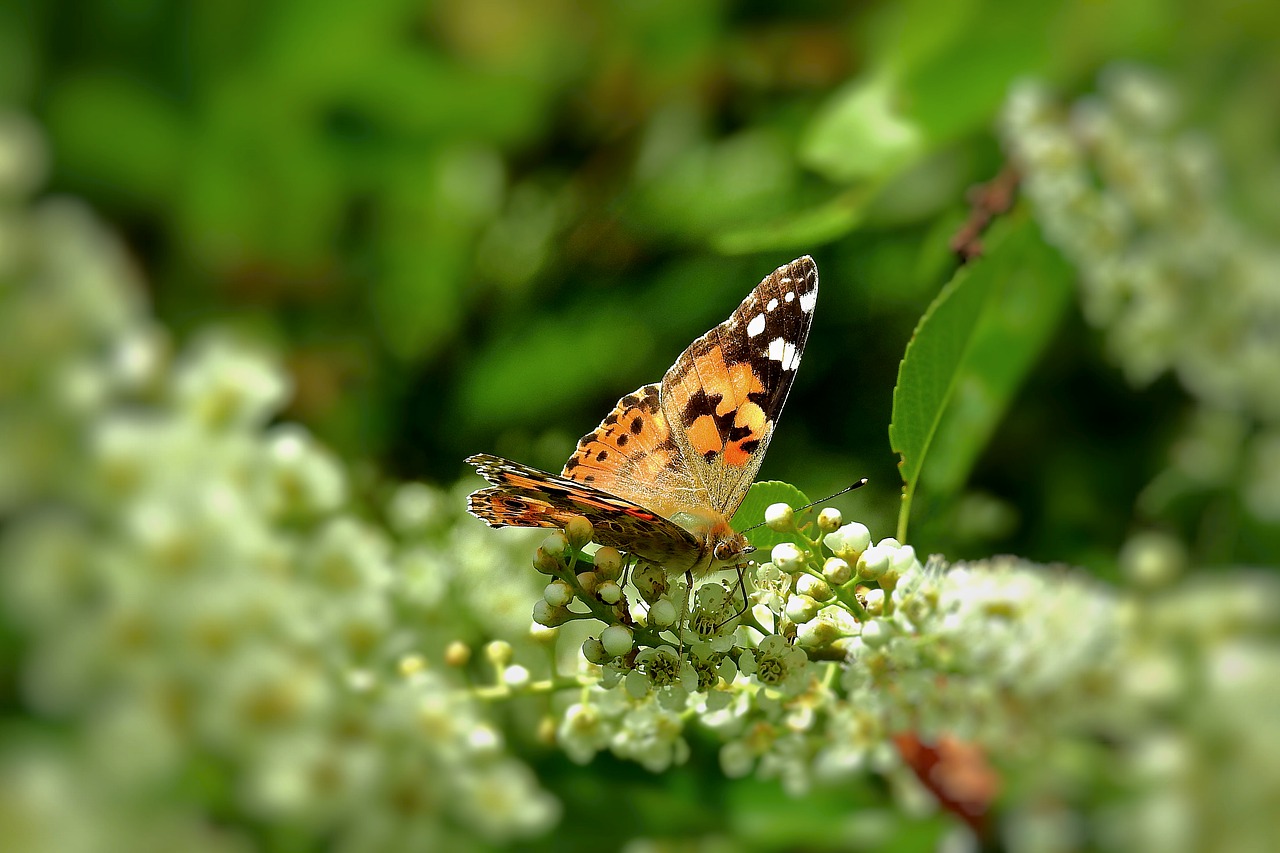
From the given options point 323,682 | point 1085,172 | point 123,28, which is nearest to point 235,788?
point 323,682

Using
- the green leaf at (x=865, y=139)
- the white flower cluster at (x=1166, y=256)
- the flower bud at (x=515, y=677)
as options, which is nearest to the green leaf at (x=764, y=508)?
the flower bud at (x=515, y=677)

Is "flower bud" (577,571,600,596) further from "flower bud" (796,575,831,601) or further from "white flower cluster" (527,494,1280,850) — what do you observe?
"flower bud" (796,575,831,601)

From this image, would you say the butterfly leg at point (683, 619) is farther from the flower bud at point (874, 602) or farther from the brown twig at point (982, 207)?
the brown twig at point (982, 207)

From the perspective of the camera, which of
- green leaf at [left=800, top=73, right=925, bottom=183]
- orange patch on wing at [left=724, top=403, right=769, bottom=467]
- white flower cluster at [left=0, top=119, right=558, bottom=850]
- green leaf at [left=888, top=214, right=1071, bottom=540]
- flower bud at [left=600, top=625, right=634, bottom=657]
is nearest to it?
white flower cluster at [left=0, top=119, right=558, bottom=850]

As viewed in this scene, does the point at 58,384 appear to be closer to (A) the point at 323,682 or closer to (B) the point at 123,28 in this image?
(A) the point at 323,682

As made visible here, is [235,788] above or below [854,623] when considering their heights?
below

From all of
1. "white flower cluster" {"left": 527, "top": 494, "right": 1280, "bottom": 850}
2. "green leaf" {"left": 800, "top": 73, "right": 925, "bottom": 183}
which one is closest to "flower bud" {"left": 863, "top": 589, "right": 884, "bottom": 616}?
"white flower cluster" {"left": 527, "top": 494, "right": 1280, "bottom": 850}
